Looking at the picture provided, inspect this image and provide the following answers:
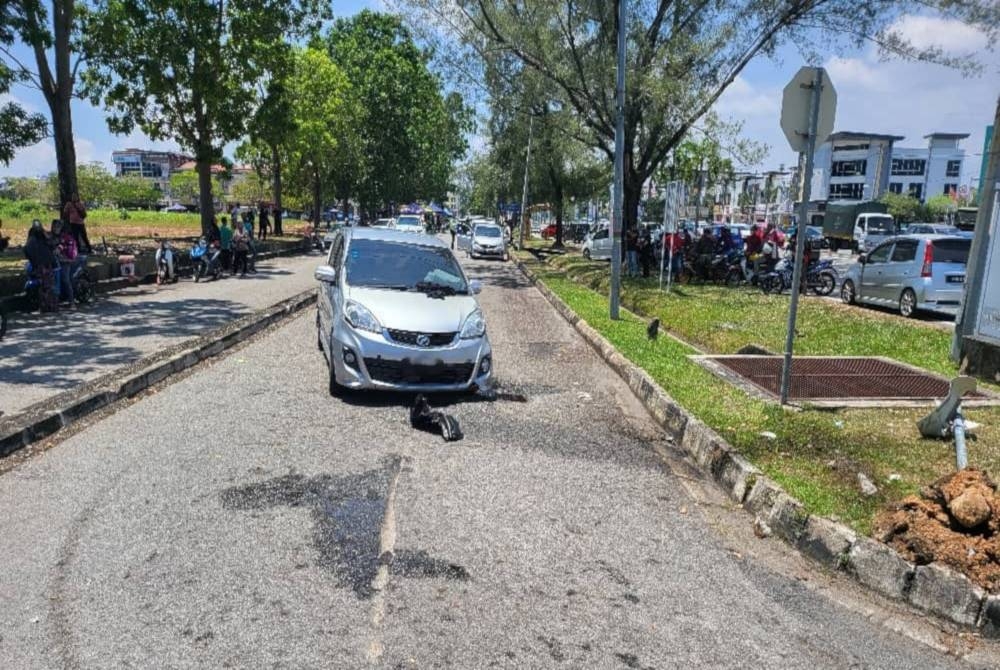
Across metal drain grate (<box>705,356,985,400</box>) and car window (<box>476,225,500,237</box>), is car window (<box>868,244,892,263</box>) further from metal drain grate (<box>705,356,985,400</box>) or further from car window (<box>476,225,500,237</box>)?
car window (<box>476,225,500,237</box>)

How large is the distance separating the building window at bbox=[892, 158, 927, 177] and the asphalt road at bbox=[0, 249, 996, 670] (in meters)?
98.3

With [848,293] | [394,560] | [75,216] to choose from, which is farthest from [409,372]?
[75,216]

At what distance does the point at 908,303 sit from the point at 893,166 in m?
87.4

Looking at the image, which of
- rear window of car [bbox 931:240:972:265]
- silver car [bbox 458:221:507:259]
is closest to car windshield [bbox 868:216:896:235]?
silver car [bbox 458:221:507:259]

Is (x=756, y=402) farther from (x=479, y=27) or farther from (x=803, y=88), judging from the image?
(x=479, y=27)

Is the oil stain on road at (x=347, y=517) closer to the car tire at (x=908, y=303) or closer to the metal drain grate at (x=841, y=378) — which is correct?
the metal drain grate at (x=841, y=378)

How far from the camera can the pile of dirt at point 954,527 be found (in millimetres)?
4219

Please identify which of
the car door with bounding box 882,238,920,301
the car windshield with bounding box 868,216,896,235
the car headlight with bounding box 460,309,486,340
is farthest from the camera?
the car windshield with bounding box 868,216,896,235

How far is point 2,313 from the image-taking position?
1045 centimetres

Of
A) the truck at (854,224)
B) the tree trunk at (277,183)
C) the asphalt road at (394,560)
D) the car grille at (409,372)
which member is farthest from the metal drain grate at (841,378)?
the truck at (854,224)

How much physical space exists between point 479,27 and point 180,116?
40.0 ft

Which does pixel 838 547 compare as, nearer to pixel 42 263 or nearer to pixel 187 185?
pixel 42 263

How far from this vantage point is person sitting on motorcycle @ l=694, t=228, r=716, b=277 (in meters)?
22.6

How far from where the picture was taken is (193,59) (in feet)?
81.3
